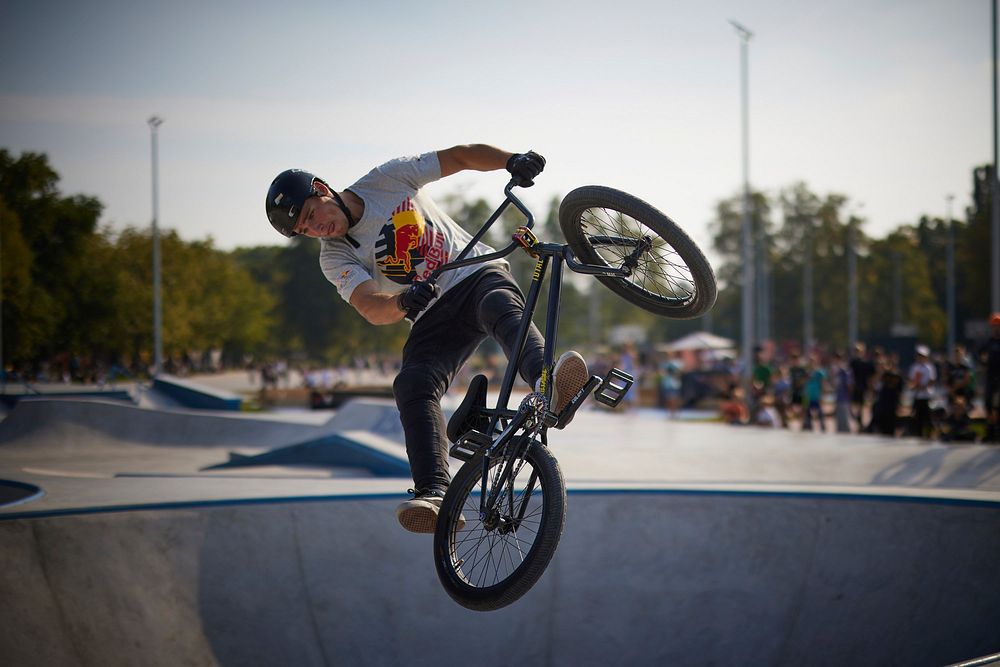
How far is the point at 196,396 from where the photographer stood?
80.2ft

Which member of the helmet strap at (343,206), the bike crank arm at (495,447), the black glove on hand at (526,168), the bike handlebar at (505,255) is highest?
the black glove on hand at (526,168)

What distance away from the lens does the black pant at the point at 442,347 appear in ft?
14.1

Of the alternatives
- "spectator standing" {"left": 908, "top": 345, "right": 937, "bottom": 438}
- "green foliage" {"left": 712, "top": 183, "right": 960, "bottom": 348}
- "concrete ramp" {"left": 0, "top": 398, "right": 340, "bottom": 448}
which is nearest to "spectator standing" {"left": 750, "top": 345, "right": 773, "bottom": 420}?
"spectator standing" {"left": 908, "top": 345, "right": 937, "bottom": 438}

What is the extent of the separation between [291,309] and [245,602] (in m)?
64.4

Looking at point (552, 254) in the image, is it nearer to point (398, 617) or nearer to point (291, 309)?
point (398, 617)

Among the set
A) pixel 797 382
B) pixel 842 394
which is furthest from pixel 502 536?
pixel 797 382

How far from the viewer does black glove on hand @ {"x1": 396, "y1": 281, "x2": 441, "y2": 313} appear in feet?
13.3

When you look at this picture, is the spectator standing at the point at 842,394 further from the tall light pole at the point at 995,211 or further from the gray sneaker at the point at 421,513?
the gray sneaker at the point at 421,513

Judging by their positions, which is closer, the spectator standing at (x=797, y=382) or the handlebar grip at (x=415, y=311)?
the handlebar grip at (x=415, y=311)

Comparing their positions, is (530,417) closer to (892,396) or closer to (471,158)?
(471,158)

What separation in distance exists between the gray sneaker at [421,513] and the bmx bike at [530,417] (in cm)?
11

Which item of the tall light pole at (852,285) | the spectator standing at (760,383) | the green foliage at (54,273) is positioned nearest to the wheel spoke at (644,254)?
the green foliage at (54,273)

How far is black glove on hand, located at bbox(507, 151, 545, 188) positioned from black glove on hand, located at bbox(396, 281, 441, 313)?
2.39 ft

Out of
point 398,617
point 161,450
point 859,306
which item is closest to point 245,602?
point 398,617
